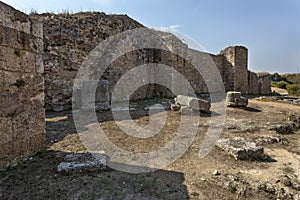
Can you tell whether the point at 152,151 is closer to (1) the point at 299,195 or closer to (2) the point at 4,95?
(1) the point at 299,195

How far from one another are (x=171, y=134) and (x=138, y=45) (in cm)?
867

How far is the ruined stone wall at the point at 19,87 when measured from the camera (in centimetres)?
321

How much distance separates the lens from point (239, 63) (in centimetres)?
1814

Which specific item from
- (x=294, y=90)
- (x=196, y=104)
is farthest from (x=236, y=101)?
(x=294, y=90)

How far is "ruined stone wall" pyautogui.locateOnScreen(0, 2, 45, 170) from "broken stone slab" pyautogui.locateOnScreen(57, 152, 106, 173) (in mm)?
776

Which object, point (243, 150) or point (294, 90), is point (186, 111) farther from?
point (294, 90)

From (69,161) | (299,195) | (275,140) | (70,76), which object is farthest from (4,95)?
(70,76)

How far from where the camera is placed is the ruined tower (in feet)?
58.2

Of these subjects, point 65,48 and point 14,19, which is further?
point 65,48

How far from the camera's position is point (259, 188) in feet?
10.3

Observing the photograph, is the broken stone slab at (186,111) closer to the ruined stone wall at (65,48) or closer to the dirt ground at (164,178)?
the dirt ground at (164,178)

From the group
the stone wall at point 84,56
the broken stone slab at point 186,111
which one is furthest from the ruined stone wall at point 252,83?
the broken stone slab at point 186,111

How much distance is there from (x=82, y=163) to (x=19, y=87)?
5.29ft

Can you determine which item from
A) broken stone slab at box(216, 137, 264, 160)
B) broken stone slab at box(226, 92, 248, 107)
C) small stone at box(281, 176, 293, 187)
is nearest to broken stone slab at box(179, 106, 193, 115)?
broken stone slab at box(226, 92, 248, 107)
